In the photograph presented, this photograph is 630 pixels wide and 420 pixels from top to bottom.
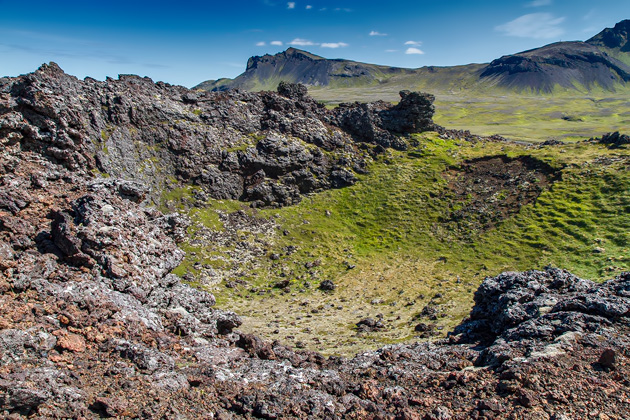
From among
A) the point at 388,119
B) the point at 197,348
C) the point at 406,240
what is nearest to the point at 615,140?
the point at 388,119

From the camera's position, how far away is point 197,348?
2434 centimetres

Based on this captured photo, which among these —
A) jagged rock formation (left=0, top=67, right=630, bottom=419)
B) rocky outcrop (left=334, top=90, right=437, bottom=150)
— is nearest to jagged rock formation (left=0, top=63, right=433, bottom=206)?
rocky outcrop (left=334, top=90, right=437, bottom=150)

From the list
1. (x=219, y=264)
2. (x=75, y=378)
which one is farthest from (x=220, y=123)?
(x=75, y=378)

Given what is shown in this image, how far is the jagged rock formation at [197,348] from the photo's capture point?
1625 cm

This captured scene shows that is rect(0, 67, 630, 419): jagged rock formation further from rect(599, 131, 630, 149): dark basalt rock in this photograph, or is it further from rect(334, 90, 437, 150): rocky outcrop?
rect(599, 131, 630, 149): dark basalt rock

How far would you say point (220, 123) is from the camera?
72312 mm

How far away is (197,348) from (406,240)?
44.5 metres

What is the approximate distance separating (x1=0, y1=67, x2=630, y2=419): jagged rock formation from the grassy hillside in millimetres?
8884

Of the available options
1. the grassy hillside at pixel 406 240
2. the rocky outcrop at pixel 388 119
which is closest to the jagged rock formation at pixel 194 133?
the rocky outcrop at pixel 388 119

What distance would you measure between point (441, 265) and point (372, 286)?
496 inches

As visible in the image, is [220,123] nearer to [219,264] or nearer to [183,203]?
[183,203]

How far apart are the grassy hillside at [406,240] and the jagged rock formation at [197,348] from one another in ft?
29.1

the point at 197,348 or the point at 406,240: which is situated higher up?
the point at 197,348

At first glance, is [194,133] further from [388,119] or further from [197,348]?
[197,348]
